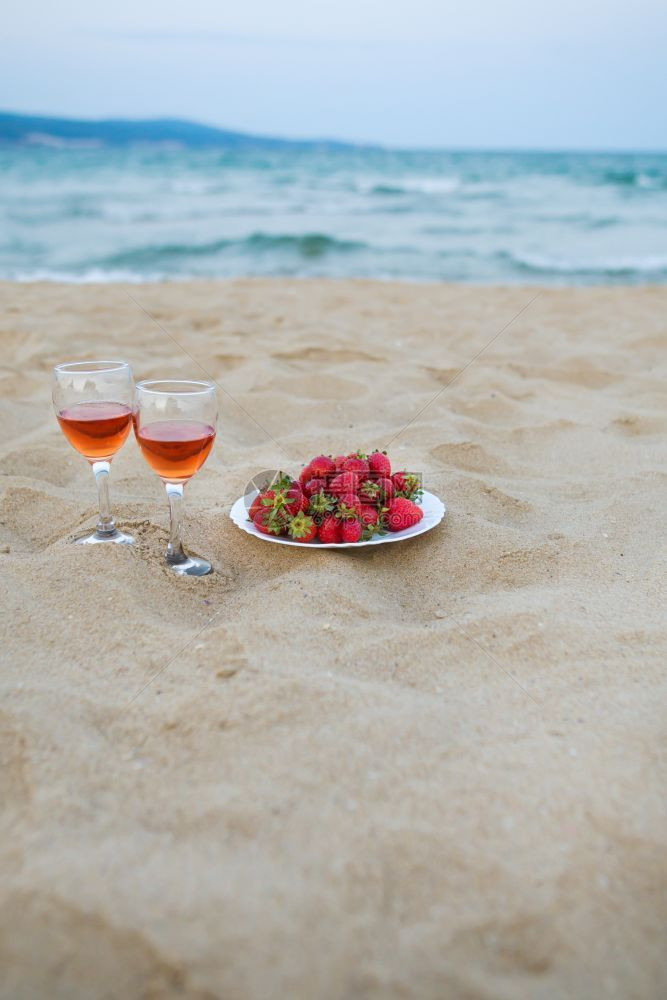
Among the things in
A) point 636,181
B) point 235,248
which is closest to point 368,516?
point 235,248

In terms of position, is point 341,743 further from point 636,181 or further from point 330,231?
point 636,181

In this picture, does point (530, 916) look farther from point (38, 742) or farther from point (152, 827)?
point (38, 742)

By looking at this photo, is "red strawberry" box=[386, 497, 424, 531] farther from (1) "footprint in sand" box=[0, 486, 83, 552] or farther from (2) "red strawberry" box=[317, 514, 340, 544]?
(1) "footprint in sand" box=[0, 486, 83, 552]

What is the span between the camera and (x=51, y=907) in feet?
3.42

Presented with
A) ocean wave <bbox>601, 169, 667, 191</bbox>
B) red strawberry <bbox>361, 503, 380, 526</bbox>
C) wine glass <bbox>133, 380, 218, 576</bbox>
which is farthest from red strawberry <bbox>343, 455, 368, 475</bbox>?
ocean wave <bbox>601, 169, 667, 191</bbox>

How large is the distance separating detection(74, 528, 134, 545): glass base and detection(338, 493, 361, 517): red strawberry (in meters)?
0.56

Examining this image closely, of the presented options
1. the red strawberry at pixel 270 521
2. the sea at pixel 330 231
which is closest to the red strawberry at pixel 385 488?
the red strawberry at pixel 270 521

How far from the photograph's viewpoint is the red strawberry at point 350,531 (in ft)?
6.53

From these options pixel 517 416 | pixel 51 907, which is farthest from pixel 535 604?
pixel 517 416

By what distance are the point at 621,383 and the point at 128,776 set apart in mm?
3390

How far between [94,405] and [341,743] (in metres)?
1.06

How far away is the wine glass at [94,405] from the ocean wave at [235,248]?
8255mm

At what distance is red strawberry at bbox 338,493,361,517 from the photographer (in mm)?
1995

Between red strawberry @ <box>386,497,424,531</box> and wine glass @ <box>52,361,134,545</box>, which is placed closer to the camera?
wine glass @ <box>52,361,134,545</box>
